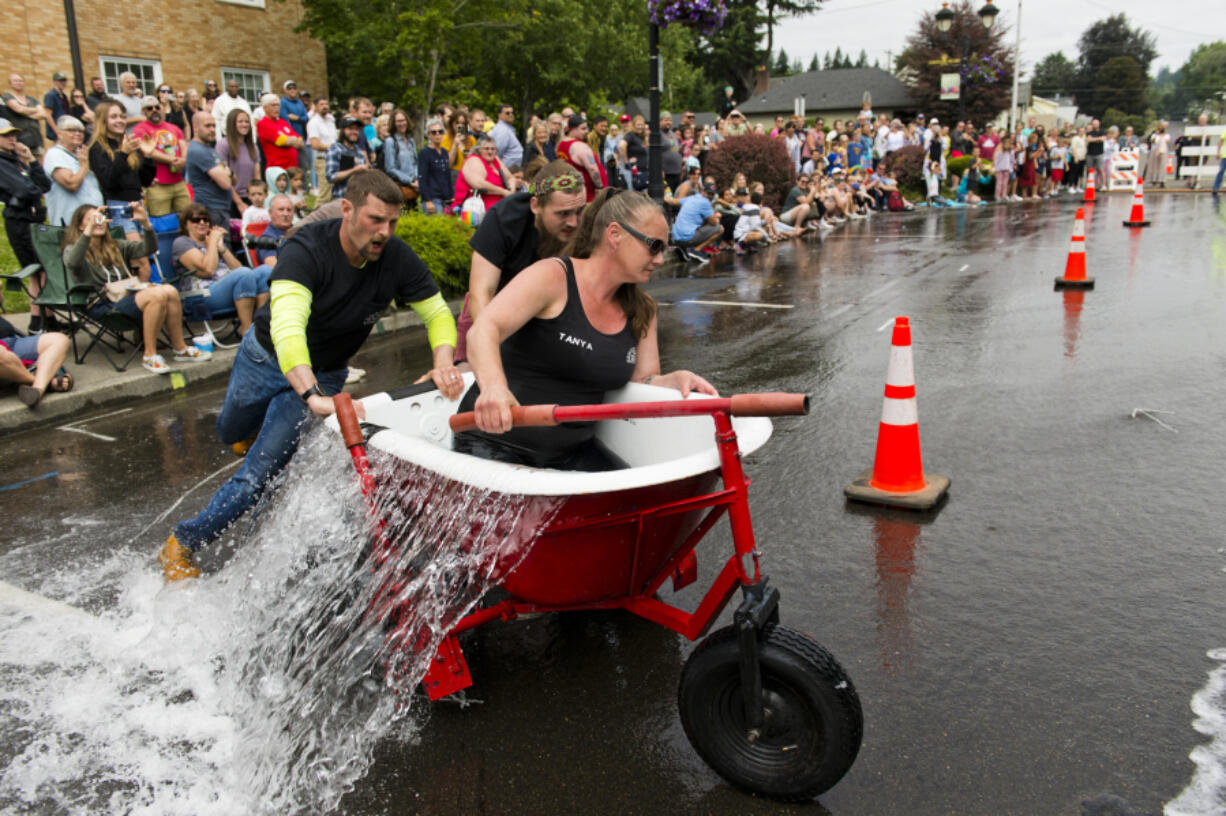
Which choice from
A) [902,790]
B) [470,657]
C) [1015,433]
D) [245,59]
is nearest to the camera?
[902,790]

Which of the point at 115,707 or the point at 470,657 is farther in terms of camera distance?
the point at 470,657

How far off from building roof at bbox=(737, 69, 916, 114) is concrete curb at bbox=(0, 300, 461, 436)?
73993mm

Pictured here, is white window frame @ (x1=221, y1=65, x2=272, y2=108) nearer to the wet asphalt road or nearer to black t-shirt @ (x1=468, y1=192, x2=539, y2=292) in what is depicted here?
the wet asphalt road

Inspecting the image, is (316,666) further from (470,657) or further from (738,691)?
(738,691)

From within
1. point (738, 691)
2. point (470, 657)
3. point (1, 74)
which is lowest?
point (470, 657)

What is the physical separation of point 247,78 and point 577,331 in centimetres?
2521

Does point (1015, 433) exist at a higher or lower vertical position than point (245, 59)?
lower

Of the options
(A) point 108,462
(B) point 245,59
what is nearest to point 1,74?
(B) point 245,59

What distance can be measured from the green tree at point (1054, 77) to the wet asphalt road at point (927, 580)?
129 meters

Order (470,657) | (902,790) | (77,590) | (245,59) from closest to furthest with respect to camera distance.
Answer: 1. (902,790)
2. (470,657)
3. (77,590)
4. (245,59)

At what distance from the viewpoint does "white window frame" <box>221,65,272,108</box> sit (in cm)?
2425

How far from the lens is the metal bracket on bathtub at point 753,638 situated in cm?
244

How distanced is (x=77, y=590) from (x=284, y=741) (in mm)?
1752

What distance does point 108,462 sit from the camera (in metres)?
5.88
